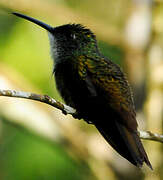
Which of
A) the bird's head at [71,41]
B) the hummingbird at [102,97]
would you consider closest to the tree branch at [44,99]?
the hummingbird at [102,97]

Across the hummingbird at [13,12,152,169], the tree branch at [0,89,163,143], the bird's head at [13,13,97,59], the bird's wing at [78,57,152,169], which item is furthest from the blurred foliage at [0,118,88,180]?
the tree branch at [0,89,163,143]

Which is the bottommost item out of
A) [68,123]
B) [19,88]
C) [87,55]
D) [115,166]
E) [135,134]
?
[115,166]

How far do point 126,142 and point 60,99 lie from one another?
3855 mm

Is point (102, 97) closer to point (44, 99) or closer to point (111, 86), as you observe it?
point (111, 86)

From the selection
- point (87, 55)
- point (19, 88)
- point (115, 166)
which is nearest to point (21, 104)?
point (19, 88)

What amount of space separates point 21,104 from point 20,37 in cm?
184

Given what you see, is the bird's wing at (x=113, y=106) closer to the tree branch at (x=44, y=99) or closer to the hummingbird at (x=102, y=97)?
the hummingbird at (x=102, y=97)

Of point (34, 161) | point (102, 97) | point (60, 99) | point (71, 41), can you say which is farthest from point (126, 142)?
point (60, 99)

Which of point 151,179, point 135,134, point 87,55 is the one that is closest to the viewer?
point 135,134

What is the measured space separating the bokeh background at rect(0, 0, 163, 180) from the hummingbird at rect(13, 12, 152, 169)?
1999 mm

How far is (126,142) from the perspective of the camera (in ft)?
15.6

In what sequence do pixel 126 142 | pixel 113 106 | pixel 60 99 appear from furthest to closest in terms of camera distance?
pixel 60 99
pixel 113 106
pixel 126 142

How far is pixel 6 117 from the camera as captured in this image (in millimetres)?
7527

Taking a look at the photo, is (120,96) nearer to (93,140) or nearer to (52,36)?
(52,36)
